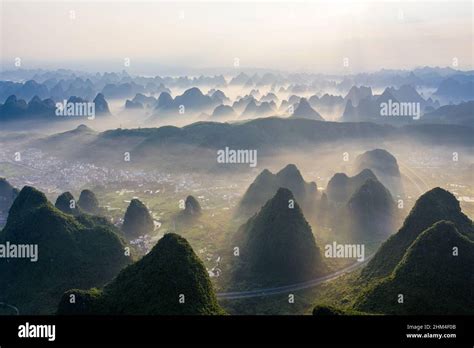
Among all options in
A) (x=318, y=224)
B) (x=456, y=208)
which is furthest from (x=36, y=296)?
(x=456, y=208)

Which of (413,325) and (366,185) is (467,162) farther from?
(413,325)

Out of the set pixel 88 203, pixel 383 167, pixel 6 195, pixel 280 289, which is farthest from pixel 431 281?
pixel 6 195

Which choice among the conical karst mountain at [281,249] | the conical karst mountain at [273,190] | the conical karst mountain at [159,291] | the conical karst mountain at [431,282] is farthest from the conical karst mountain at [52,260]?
the conical karst mountain at [273,190]

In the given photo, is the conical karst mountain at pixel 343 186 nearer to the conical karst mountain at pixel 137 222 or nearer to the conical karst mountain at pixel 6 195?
the conical karst mountain at pixel 137 222

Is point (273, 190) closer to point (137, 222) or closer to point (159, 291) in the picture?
point (137, 222)

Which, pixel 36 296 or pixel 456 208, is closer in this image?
pixel 36 296

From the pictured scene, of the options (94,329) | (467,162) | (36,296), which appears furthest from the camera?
(467,162)

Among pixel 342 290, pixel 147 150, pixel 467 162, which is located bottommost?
pixel 342 290
